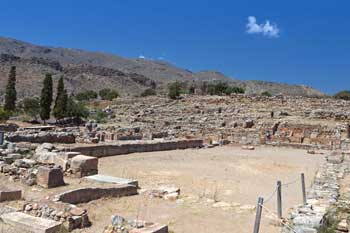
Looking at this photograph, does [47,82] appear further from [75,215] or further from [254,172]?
[75,215]

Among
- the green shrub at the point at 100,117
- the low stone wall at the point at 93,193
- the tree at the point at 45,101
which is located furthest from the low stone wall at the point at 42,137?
the tree at the point at 45,101

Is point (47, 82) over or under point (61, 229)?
over

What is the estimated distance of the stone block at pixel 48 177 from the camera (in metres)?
9.40

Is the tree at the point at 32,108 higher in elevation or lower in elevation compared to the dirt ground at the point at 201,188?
higher

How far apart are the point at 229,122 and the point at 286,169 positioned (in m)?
17.6

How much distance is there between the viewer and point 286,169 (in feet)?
53.1

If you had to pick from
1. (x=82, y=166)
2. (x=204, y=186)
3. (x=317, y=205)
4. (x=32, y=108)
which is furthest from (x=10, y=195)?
(x=32, y=108)

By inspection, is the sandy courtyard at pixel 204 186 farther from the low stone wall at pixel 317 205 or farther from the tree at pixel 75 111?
the tree at pixel 75 111

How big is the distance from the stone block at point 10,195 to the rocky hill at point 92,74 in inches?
2688

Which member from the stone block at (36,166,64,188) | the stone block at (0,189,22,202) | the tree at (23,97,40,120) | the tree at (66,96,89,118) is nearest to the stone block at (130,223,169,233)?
the stone block at (0,189,22,202)

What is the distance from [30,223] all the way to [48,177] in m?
3.15

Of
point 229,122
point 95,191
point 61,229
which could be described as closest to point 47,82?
point 229,122

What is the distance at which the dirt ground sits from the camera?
7.79 metres

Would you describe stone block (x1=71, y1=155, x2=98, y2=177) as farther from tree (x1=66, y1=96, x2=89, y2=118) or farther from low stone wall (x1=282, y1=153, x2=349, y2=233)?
tree (x1=66, y1=96, x2=89, y2=118)
